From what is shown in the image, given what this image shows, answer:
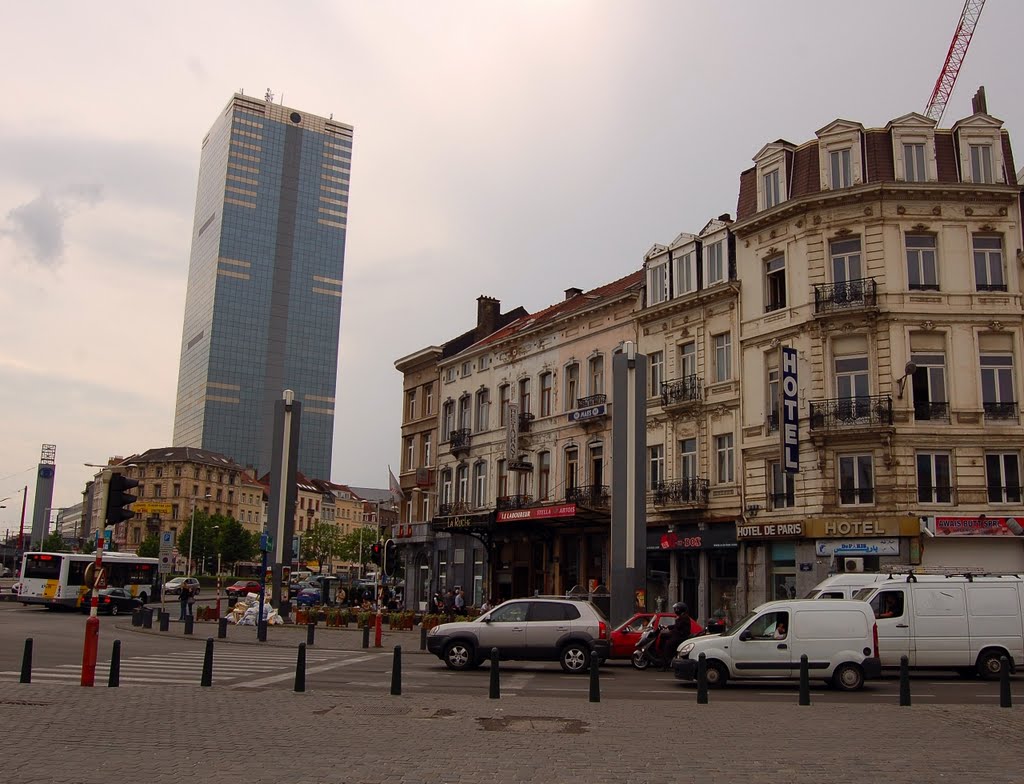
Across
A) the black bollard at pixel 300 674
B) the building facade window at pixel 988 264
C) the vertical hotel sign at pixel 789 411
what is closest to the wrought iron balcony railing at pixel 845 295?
the vertical hotel sign at pixel 789 411

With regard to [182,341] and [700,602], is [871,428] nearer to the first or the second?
[700,602]

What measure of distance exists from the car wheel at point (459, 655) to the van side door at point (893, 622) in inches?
342

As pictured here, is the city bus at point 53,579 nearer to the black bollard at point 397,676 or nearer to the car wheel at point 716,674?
the black bollard at point 397,676

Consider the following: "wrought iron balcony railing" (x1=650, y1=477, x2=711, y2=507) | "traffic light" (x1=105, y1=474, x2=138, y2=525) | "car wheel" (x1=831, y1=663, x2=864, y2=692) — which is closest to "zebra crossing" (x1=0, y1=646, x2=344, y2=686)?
"traffic light" (x1=105, y1=474, x2=138, y2=525)

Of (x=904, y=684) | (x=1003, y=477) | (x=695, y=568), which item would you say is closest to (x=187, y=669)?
(x=904, y=684)

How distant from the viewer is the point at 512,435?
44156 millimetres

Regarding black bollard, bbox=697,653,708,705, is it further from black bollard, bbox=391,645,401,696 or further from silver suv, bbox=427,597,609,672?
silver suv, bbox=427,597,609,672

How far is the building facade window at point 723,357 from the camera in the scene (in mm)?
35906

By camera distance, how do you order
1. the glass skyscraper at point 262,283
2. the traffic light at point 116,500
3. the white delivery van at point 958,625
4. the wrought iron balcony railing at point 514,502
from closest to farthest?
the traffic light at point 116,500, the white delivery van at point 958,625, the wrought iron balcony railing at point 514,502, the glass skyscraper at point 262,283

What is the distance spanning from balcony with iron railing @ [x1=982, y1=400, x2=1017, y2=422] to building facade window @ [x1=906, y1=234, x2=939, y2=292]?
4323mm

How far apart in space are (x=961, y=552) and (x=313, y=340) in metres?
156

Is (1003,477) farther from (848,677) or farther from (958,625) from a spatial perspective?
(848,677)

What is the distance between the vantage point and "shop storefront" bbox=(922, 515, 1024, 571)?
2938 centimetres

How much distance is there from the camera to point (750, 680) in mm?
20016
